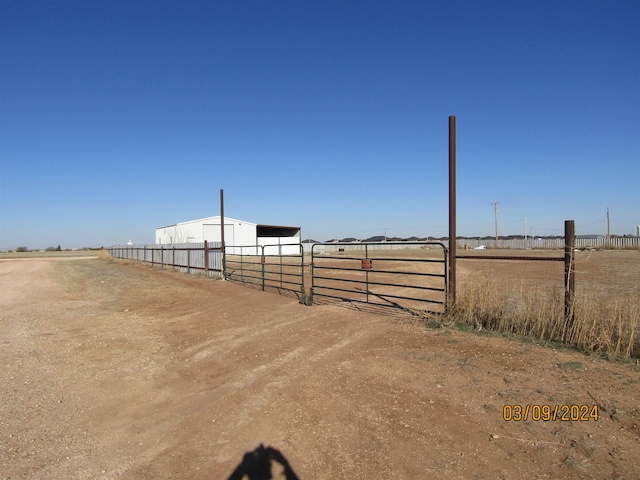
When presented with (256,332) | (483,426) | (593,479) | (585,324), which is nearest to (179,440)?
(483,426)

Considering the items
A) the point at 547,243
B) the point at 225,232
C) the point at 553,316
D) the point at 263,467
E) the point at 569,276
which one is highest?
the point at 225,232

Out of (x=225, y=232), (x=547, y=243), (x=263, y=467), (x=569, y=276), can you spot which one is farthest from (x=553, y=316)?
(x=547, y=243)

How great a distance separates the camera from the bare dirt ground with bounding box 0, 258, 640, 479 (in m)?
3.40

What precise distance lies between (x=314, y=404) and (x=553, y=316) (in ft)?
13.8

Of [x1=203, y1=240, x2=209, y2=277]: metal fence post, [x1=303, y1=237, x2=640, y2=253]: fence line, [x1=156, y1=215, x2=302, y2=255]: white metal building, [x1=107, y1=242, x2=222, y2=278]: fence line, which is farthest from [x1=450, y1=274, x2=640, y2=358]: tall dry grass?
[x1=156, y1=215, x2=302, y2=255]: white metal building

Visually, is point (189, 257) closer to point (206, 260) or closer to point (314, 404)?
point (206, 260)

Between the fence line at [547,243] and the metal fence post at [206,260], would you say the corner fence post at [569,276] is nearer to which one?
the metal fence post at [206,260]

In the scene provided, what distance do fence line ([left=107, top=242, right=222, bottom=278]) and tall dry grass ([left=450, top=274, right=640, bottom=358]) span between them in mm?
15057

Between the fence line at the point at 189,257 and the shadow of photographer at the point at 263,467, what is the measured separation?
56.9 feet

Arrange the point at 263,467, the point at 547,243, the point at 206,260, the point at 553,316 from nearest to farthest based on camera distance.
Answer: the point at 263,467, the point at 553,316, the point at 206,260, the point at 547,243

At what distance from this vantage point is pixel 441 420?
158 inches

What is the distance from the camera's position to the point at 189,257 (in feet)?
79.7

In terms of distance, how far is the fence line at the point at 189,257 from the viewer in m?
21.3

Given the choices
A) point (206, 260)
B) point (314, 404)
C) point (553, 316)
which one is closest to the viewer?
point (314, 404)
